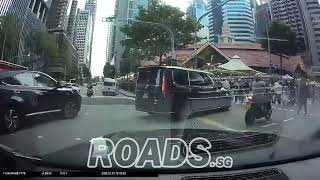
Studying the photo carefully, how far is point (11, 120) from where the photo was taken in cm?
215

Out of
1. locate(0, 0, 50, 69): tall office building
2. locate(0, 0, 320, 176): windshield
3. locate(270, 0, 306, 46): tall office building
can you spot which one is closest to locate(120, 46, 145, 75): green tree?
locate(0, 0, 320, 176): windshield

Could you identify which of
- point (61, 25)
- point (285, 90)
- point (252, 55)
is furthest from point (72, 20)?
point (285, 90)

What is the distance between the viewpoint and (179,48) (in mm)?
2508

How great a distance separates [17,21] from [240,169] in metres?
1.51

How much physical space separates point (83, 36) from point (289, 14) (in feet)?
4.86

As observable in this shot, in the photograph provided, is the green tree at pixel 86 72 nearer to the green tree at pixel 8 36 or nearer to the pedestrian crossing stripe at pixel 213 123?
the green tree at pixel 8 36

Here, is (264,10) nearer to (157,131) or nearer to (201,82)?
(201,82)

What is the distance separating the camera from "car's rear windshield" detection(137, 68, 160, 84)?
2.36 meters

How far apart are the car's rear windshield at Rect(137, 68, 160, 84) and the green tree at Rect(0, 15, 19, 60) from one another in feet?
2.18

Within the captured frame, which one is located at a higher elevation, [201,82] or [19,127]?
[201,82]

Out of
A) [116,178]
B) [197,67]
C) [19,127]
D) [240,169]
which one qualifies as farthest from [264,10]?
[19,127]

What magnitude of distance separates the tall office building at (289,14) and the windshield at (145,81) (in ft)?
0.24

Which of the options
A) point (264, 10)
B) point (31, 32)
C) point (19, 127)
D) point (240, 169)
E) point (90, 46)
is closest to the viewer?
point (19, 127)

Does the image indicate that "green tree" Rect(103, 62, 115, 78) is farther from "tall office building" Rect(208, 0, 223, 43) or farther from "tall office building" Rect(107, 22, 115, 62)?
"tall office building" Rect(208, 0, 223, 43)
